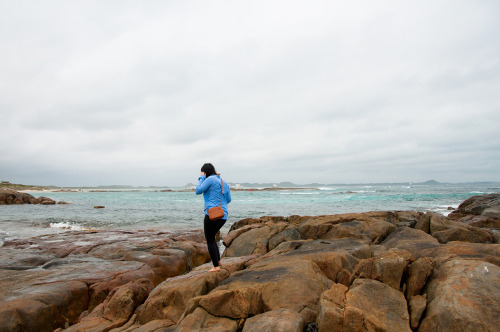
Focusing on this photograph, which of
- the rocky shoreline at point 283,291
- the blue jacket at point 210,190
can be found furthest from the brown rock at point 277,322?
the blue jacket at point 210,190

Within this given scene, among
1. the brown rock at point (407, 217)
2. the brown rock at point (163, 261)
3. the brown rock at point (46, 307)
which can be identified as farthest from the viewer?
the brown rock at point (407, 217)

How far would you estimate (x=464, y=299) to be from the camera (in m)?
3.93

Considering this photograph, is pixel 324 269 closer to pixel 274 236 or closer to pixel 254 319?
pixel 254 319

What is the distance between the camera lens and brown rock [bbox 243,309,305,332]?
377 cm

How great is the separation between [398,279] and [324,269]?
1.53 meters

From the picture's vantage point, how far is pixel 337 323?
3.83 m

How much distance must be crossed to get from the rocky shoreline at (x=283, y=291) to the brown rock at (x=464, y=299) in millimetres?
13

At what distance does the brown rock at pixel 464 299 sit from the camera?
12.0ft

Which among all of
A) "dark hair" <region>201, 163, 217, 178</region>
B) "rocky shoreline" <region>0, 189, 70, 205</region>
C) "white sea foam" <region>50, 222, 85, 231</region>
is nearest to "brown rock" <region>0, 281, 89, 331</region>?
"dark hair" <region>201, 163, 217, 178</region>

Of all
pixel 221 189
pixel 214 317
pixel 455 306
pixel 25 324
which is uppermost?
pixel 221 189

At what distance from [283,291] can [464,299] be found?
8.65ft

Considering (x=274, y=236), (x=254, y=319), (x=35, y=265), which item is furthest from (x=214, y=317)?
(x=35, y=265)

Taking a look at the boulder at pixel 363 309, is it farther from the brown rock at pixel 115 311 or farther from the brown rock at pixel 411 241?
the brown rock at pixel 115 311

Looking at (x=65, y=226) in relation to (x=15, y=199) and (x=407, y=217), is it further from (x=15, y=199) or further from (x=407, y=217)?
(x=15, y=199)
